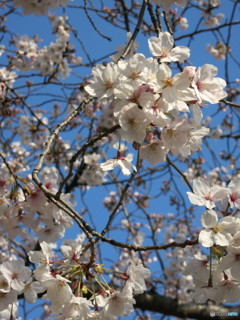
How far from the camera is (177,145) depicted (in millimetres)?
1478

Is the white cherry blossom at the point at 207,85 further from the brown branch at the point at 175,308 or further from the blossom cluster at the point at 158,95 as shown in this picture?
the brown branch at the point at 175,308

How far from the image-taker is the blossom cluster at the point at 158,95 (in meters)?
1.32

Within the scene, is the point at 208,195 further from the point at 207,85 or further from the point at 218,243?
the point at 207,85

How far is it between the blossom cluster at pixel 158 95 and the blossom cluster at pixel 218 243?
20 cm

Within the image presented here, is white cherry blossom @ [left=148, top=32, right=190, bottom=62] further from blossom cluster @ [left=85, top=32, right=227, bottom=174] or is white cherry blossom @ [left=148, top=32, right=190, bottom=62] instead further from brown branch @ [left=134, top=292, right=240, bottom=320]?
brown branch @ [left=134, top=292, right=240, bottom=320]

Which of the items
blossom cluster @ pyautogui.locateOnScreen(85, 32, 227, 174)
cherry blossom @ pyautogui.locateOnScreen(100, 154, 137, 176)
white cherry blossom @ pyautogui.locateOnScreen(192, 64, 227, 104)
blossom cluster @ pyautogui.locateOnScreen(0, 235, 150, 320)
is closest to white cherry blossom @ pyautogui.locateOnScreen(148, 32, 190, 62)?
blossom cluster @ pyautogui.locateOnScreen(85, 32, 227, 174)

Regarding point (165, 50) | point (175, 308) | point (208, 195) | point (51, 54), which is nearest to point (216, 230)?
point (208, 195)

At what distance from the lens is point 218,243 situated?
4.20 ft

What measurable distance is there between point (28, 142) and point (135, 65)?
189 inches

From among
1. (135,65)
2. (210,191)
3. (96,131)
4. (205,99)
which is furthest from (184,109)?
(96,131)

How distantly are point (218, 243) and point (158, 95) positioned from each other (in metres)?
0.55

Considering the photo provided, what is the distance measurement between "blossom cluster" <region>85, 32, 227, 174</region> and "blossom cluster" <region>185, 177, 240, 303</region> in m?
0.20

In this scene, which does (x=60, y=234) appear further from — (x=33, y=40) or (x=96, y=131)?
(x=33, y=40)

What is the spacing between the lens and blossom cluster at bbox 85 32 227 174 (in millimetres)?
1320
